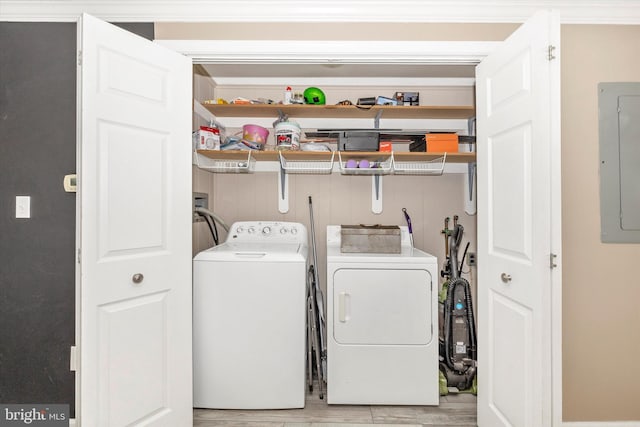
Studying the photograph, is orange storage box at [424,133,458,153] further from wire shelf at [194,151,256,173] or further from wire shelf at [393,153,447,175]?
wire shelf at [194,151,256,173]

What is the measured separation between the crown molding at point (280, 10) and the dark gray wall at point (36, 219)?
0.35 feet

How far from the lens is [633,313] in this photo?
5.67 ft

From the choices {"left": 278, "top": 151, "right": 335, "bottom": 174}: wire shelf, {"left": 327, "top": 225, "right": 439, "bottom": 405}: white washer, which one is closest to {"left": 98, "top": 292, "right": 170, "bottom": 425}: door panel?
{"left": 327, "top": 225, "right": 439, "bottom": 405}: white washer

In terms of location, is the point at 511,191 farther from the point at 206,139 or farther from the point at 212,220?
the point at 212,220

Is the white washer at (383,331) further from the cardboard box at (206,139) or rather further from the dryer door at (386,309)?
the cardboard box at (206,139)

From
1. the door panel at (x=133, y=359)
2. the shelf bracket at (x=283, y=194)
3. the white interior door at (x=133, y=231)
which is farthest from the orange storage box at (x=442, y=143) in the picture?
the door panel at (x=133, y=359)

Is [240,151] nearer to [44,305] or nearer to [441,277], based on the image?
[44,305]

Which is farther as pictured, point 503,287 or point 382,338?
point 382,338

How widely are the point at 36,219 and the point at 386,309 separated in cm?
192

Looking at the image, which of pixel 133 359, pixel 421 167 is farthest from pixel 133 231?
pixel 421 167

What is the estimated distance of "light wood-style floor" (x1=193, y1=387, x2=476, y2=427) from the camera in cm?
191

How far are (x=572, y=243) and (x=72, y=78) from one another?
266 cm

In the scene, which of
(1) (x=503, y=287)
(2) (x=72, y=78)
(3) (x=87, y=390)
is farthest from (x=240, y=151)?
(1) (x=503, y=287)

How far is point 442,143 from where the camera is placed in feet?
7.65
